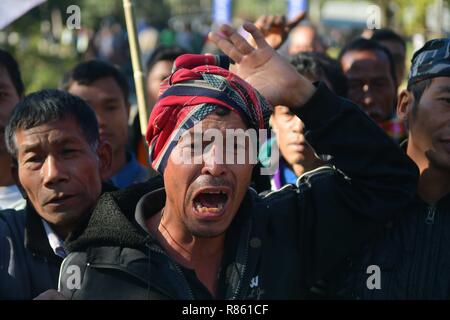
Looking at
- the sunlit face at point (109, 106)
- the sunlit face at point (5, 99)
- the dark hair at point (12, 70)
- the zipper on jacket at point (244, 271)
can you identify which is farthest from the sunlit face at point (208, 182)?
the sunlit face at point (109, 106)

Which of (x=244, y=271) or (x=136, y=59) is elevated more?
(x=136, y=59)

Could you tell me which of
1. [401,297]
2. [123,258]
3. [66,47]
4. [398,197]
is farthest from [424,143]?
[66,47]

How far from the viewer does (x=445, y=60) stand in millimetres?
3125

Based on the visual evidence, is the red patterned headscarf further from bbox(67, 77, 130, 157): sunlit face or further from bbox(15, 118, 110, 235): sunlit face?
bbox(67, 77, 130, 157): sunlit face

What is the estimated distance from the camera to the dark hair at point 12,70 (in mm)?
4867

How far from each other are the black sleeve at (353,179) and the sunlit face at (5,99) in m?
2.13

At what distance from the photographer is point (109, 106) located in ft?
18.1

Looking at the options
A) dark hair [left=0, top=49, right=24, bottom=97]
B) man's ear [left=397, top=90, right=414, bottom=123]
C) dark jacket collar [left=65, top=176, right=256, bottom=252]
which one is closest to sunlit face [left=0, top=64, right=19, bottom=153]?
dark hair [left=0, top=49, right=24, bottom=97]

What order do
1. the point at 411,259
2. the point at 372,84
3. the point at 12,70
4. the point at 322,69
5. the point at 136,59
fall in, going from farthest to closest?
the point at 372,84
the point at 12,70
the point at 322,69
the point at 136,59
the point at 411,259

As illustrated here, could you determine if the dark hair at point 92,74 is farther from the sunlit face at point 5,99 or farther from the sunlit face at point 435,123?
the sunlit face at point 435,123

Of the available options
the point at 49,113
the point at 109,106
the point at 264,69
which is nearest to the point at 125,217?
the point at 264,69

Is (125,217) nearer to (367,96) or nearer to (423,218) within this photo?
(423,218)

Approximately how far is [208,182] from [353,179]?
22.8 inches
